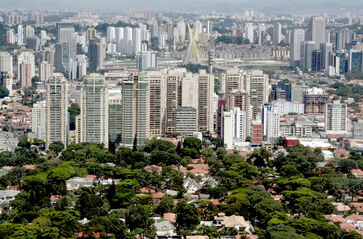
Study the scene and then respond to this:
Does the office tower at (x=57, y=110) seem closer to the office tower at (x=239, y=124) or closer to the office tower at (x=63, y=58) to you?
the office tower at (x=239, y=124)

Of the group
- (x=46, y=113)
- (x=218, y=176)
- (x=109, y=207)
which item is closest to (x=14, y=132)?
(x=46, y=113)

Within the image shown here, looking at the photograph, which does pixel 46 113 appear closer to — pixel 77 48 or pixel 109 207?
pixel 109 207

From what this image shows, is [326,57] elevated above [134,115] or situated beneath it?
elevated above

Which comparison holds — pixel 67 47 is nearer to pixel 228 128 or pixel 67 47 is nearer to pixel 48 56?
pixel 48 56

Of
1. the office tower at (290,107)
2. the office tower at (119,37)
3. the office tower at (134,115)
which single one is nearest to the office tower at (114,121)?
the office tower at (134,115)

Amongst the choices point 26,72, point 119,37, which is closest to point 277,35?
point 119,37

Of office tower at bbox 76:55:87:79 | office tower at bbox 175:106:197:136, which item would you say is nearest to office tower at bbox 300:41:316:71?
office tower at bbox 76:55:87:79
